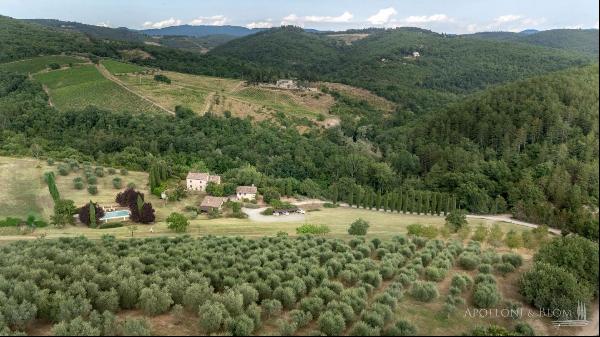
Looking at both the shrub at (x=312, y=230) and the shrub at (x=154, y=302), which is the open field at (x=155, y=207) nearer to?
the shrub at (x=312, y=230)

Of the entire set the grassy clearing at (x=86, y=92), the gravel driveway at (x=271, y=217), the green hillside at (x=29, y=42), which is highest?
the green hillside at (x=29, y=42)

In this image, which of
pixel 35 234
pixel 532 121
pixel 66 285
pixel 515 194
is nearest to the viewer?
pixel 66 285

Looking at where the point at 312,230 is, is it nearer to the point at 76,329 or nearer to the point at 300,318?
the point at 300,318

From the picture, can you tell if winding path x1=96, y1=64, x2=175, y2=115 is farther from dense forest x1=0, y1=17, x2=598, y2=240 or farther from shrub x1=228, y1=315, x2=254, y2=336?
shrub x1=228, y1=315, x2=254, y2=336

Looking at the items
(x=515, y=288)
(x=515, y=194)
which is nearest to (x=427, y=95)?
(x=515, y=194)

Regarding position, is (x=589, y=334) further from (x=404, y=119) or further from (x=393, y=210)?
(x=404, y=119)

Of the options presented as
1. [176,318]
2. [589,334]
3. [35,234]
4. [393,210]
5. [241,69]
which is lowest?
[393,210]

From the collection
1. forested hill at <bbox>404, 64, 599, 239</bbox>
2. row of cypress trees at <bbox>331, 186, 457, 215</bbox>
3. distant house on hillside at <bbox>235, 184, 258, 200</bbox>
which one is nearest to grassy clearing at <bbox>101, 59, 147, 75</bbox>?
distant house on hillside at <bbox>235, 184, 258, 200</bbox>

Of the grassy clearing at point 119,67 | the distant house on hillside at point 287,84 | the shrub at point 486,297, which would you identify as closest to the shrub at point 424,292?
the shrub at point 486,297
